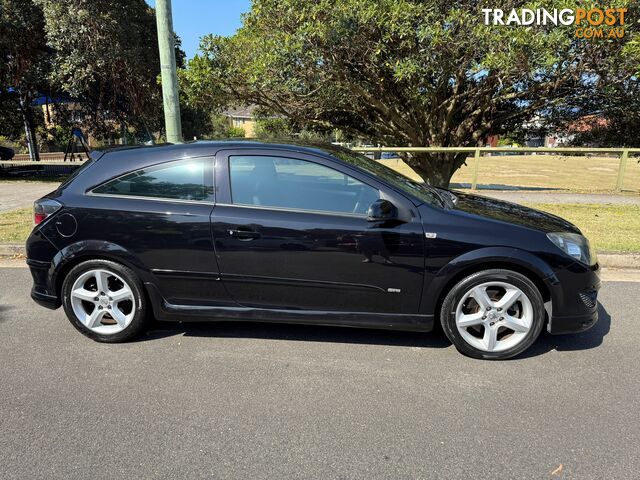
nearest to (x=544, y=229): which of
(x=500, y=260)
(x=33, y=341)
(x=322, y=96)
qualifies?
(x=500, y=260)

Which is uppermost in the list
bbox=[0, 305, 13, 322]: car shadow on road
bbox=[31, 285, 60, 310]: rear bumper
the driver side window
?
the driver side window

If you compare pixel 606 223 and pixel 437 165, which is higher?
pixel 437 165

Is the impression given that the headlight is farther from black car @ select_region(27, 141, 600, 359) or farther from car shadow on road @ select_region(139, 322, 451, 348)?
car shadow on road @ select_region(139, 322, 451, 348)

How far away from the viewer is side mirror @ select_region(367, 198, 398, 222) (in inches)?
124

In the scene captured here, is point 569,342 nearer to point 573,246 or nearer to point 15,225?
point 573,246

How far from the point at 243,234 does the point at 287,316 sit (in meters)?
0.72

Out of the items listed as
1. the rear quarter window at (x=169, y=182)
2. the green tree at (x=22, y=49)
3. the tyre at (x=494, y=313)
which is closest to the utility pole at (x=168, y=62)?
the rear quarter window at (x=169, y=182)

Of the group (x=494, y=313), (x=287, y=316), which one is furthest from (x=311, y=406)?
(x=494, y=313)

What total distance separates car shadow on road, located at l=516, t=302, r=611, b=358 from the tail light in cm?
382

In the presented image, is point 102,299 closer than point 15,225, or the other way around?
point 102,299

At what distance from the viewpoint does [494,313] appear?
129 inches

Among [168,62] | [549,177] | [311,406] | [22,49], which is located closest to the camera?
[311,406]

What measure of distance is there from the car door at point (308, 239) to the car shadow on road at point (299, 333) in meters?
0.42

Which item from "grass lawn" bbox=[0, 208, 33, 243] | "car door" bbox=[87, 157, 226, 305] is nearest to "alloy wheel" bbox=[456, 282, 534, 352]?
"car door" bbox=[87, 157, 226, 305]
